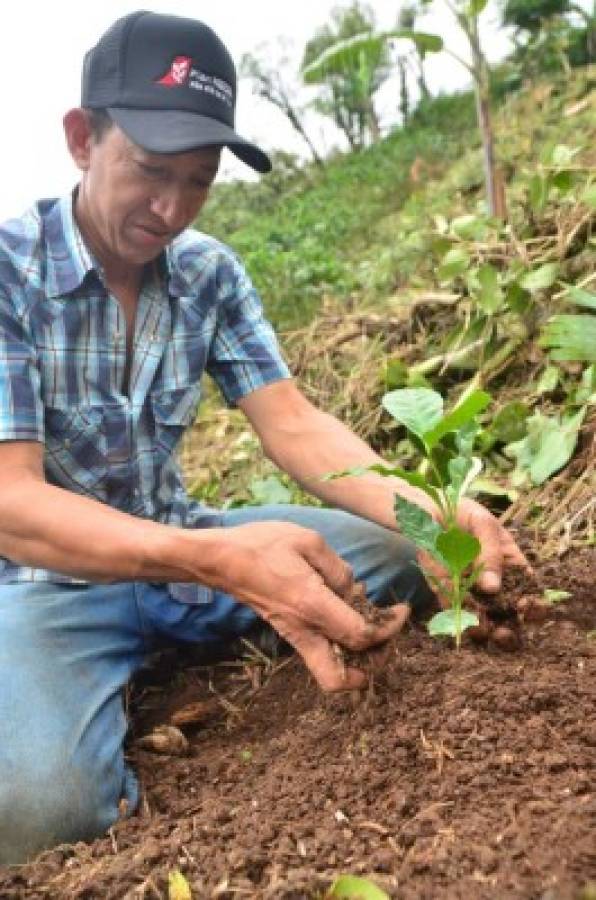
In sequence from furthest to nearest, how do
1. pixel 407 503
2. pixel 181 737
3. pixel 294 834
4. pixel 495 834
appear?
pixel 181 737
pixel 407 503
pixel 294 834
pixel 495 834

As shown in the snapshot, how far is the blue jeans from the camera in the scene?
1.84 meters

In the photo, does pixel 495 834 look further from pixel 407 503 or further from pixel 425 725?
pixel 407 503

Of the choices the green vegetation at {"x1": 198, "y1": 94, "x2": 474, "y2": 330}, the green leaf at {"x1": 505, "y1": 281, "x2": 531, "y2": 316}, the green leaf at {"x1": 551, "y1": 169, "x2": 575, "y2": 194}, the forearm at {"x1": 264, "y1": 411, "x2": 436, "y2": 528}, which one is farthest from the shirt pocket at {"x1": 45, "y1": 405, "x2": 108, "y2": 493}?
the green vegetation at {"x1": 198, "y1": 94, "x2": 474, "y2": 330}

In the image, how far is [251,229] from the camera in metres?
10.2

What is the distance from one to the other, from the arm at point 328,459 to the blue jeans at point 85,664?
0.14m

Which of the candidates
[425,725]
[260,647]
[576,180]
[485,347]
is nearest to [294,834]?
[425,725]

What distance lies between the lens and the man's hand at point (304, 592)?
1769 mm

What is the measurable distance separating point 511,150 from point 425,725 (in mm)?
5117

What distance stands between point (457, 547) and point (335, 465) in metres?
0.70

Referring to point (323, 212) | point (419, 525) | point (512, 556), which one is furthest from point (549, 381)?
point (323, 212)

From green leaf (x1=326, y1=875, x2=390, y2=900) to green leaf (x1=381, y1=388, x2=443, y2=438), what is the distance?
0.84 metres

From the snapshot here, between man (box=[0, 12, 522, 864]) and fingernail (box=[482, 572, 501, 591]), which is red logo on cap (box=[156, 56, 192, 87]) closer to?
man (box=[0, 12, 522, 864])

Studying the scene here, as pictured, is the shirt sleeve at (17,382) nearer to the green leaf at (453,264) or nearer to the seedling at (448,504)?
the seedling at (448,504)

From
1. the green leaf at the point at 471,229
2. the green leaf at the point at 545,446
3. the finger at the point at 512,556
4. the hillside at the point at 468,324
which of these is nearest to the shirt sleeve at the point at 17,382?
the finger at the point at 512,556
